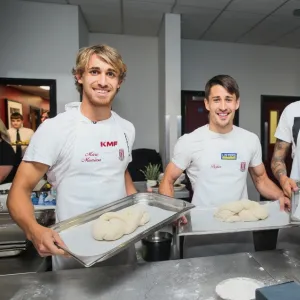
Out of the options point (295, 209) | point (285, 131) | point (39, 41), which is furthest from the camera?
point (39, 41)

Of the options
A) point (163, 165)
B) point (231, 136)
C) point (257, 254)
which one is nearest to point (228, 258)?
point (257, 254)

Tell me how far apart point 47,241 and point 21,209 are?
0.22 m

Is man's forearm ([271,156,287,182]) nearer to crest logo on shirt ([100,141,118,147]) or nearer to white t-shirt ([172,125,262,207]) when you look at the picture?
white t-shirt ([172,125,262,207])

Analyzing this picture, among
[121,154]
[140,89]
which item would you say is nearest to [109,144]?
[121,154]

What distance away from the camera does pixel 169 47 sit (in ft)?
11.4

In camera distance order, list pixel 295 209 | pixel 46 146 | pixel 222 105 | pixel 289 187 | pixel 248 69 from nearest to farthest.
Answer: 1. pixel 46 146
2. pixel 295 209
3. pixel 289 187
4. pixel 222 105
5. pixel 248 69

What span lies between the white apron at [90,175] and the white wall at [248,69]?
3404 mm

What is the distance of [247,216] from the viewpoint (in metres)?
1.17

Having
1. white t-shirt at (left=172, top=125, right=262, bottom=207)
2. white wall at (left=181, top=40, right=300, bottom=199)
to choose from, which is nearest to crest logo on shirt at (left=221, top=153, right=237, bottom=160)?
white t-shirt at (left=172, top=125, right=262, bottom=207)

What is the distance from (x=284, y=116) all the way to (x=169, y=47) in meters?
2.17

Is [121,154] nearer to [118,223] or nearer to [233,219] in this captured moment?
[118,223]

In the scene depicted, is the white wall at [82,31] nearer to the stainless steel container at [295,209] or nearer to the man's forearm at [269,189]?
the man's forearm at [269,189]

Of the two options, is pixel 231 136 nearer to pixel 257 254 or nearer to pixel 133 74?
pixel 257 254

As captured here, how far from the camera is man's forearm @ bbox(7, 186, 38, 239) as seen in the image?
888mm
